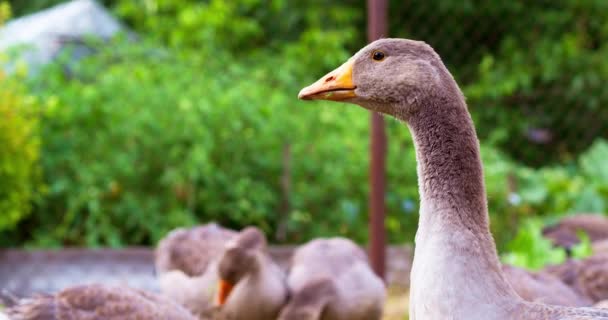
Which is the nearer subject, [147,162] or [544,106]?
[147,162]

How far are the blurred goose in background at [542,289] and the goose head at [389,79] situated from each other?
1378 mm

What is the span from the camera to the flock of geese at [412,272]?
2.19m

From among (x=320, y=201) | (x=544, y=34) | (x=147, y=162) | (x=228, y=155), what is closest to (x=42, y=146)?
(x=147, y=162)

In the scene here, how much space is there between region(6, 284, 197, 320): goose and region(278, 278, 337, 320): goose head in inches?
39.3

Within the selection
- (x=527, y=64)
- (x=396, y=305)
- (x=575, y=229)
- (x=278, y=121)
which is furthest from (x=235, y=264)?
(x=527, y=64)

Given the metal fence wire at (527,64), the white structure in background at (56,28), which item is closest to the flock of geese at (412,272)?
the metal fence wire at (527,64)

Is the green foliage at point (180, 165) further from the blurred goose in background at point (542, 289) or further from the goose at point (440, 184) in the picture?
the goose at point (440, 184)

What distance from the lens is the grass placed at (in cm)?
528

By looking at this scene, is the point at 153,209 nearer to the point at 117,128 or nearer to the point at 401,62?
the point at 117,128

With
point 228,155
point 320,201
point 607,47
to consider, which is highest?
point 607,47

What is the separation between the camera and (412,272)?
228 cm

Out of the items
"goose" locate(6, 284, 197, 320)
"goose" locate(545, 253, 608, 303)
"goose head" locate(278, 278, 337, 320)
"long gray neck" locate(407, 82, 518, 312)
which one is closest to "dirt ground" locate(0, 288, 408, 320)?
"goose head" locate(278, 278, 337, 320)

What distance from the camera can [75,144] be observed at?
20.1ft

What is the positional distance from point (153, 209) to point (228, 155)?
0.63m
